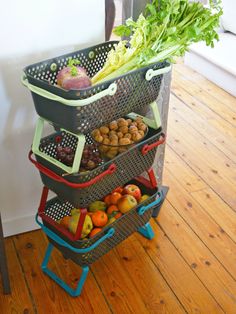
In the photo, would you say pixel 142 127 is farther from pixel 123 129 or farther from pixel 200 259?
pixel 200 259

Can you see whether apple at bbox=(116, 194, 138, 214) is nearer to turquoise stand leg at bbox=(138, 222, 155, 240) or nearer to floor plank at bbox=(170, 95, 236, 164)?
turquoise stand leg at bbox=(138, 222, 155, 240)

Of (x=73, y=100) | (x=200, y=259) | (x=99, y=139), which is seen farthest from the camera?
(x=200, y=259)

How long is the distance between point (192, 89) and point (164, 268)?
74.9 inches

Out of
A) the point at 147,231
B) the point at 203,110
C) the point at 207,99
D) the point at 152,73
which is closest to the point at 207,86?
the point at 207,99

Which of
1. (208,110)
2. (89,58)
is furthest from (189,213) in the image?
(208,110)

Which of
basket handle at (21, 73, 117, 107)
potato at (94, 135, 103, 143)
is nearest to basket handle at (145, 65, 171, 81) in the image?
basket handle at (21, 73, 117, 107)

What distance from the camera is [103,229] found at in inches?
63.1

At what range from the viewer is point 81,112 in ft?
4.35

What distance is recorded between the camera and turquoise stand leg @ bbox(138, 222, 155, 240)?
1924 millimetres

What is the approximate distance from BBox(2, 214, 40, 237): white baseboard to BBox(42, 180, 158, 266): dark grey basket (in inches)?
7.2

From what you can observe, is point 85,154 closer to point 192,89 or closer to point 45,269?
point 45,269

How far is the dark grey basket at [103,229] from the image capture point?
63.2 inches

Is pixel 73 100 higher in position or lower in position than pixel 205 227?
higher

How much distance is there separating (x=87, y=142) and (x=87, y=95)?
49cm
